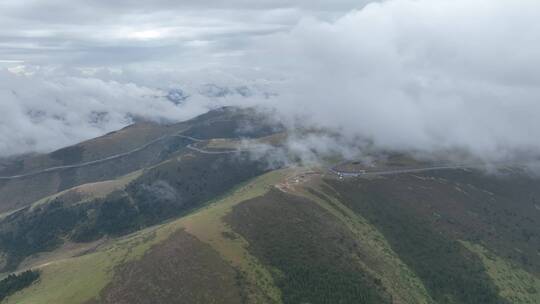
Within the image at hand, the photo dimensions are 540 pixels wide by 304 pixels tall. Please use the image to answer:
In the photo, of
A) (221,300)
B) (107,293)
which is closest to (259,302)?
(221,300)

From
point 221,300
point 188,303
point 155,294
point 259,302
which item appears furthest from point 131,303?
point 259,302

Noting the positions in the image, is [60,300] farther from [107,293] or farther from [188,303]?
[188,303]

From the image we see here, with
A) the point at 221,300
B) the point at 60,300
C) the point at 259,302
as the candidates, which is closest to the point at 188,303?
the point at 221,300

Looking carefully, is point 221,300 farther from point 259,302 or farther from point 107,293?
point 107,293

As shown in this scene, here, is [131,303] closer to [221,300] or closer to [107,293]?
[107,293]

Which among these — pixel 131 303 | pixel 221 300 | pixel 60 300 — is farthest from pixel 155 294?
pixel 60 300

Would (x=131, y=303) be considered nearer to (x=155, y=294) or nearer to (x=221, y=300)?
(x=155, y=294)
